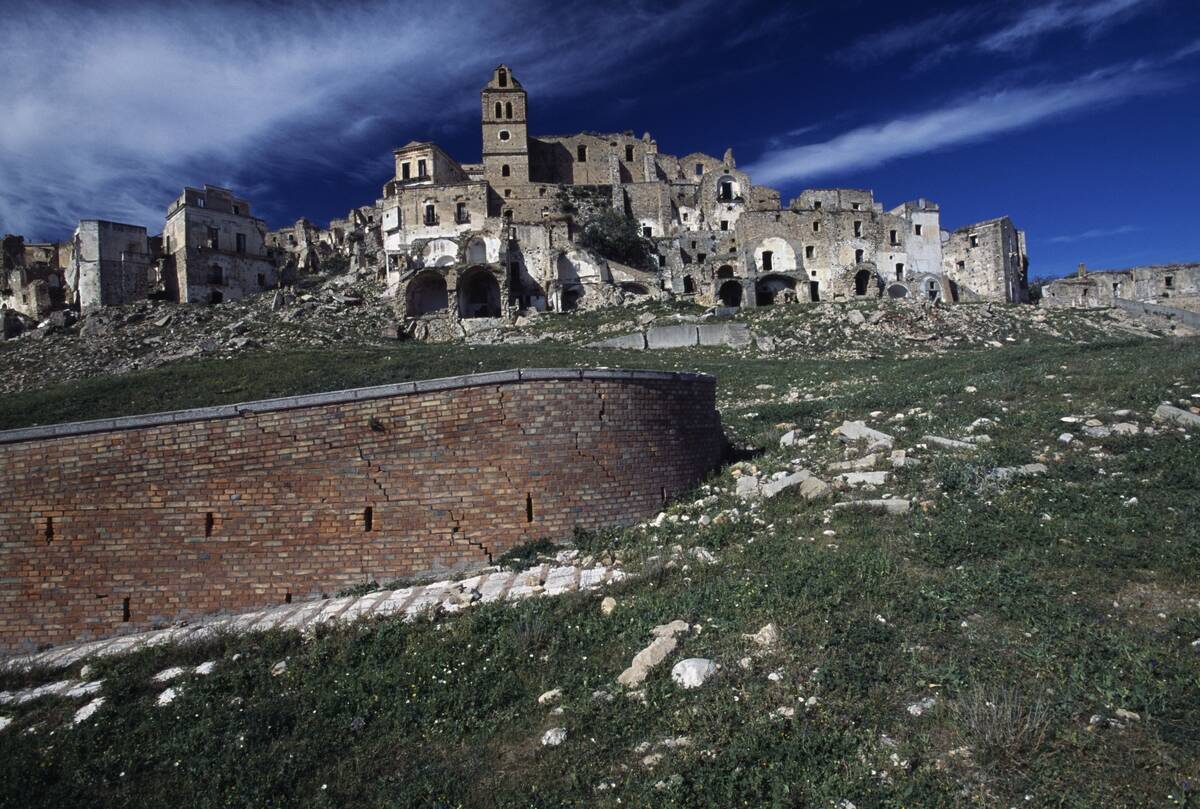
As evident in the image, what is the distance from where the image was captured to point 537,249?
144 ft

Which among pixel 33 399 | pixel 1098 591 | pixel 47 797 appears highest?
pixel 33 399

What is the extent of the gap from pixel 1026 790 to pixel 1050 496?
→ 499 centimetres

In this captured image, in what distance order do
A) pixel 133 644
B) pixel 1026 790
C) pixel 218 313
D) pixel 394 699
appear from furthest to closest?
pixel 218 313, pixel 133 644, pixel 394 699, pixel 1026 790

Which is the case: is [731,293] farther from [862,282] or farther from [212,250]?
[212,250]

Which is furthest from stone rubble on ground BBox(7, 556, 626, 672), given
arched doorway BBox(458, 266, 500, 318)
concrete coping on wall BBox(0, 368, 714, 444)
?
arched doorway BBox(458, 266, 500, 318)

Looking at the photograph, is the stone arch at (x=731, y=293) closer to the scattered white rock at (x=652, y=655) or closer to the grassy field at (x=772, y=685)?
the grassy field at (x=772, y=685)

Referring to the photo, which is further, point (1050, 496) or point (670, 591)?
point (1050, 496)

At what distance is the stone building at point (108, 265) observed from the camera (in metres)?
42.6

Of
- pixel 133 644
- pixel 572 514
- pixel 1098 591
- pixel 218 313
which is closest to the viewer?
pixel 1098 591

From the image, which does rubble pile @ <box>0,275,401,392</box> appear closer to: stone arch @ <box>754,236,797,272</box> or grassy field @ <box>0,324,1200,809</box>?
stone arch @ <box>754,236,797,272</box>

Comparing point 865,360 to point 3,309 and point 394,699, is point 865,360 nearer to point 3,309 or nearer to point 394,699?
point 394,699

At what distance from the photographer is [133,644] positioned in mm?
7020

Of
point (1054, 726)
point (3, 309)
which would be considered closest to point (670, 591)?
point (1054, 726)

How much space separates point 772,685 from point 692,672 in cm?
60
